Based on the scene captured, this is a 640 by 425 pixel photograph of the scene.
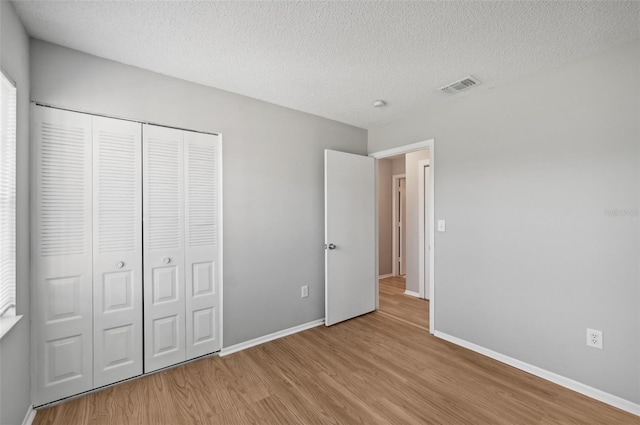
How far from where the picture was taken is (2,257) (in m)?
1.42

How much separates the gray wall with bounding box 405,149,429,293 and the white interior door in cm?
112

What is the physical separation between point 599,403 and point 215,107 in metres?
3.65

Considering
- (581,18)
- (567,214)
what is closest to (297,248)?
(567,214)

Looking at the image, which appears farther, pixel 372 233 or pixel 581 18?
pixel 372 233

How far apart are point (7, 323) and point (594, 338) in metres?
3.56

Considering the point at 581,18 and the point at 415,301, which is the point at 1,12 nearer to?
the point at 581,18

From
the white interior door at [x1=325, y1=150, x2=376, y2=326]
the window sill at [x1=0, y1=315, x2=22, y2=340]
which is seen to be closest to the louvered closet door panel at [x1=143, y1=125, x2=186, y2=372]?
the window sill at [x1=0, y1=315, x2=22, y2=340]

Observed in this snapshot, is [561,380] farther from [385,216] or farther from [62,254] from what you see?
[385,216]

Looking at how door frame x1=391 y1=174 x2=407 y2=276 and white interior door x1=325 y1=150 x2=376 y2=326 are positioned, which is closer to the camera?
white interior door x1=325 y1=150 x2=376 y2=326

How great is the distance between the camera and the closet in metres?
1.84

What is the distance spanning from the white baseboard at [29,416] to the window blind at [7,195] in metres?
0.73

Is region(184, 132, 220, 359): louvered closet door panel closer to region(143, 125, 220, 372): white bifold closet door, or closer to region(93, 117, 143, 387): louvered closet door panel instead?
region(143, 125, 220, 372): white bifold closet door

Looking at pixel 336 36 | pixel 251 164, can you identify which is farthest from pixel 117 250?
pixel 336 36

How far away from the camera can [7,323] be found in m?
1.42
